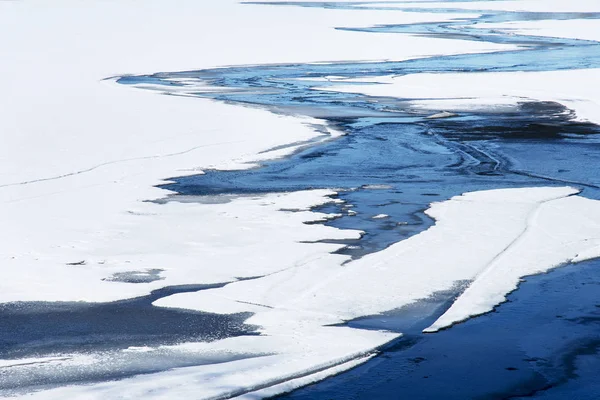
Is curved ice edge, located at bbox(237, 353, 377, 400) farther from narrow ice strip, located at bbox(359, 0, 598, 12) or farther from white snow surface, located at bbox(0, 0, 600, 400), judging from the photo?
narrow ice strip, located at bbox(359, 0, 598, 12)

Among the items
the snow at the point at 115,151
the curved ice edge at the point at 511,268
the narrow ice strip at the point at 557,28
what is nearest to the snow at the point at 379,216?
the snow at the point at 115,151

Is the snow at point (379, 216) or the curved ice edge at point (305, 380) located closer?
the curved ice edge at point (305, 380)

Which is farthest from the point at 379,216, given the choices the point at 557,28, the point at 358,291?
the point at 557,28

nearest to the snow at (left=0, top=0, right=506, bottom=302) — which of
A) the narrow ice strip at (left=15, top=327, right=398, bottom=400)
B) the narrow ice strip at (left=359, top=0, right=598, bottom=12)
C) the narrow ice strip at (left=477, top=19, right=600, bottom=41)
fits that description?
the narrow ice strip at (left=15, top=327, right=398, bottom=400)

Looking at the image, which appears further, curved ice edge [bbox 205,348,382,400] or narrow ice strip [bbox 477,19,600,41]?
narrow ice strip [bbox 477,19,600,41]

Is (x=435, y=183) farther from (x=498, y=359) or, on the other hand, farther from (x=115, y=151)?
(x=498, y=359)

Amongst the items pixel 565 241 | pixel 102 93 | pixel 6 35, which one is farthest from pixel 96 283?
pixel 6 35

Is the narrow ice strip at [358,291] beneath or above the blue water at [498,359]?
above

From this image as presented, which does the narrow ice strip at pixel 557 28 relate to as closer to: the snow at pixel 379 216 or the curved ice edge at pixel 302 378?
the snow at pixel 379 216
